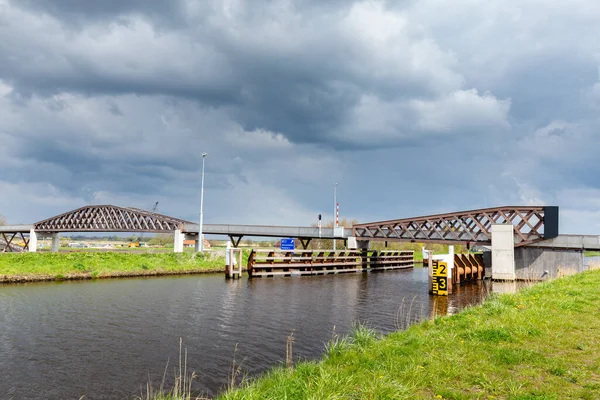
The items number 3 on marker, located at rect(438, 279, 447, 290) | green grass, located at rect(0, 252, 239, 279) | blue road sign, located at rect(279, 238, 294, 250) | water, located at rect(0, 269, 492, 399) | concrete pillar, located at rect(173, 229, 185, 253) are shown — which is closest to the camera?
water, located at rect(0, 269, 492, 399)

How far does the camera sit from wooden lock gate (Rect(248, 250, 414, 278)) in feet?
130

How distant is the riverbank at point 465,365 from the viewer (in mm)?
6516

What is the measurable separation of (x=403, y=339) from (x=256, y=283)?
23566mm

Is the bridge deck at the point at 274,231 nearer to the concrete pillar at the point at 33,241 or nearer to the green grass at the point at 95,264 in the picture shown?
the green grass at the point at 95,264

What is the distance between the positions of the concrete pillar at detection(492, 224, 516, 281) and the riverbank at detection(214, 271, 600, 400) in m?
34.4

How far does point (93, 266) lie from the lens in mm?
35219

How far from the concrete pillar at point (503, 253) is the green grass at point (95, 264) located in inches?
1199

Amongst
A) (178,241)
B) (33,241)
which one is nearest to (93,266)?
(178,241)

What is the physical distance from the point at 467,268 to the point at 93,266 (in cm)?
3508

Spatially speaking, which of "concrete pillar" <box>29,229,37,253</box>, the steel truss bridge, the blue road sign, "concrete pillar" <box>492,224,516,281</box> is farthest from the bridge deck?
"concrete pillar" <box>29,229,37,253</box>

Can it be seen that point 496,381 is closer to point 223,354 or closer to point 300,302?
point 223,354

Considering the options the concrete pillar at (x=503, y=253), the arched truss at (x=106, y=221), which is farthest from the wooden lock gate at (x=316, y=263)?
the arched truss at (x=106, y=221)

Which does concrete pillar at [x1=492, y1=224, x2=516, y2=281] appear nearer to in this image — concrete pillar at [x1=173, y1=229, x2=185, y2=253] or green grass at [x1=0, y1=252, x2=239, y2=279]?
green grass at [x1=0, y1=252, x2=239, y2=279]

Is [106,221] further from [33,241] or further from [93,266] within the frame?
[93,266]
